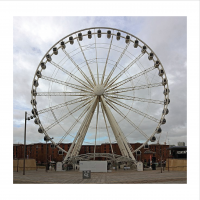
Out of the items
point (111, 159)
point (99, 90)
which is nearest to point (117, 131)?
point (111, 159)

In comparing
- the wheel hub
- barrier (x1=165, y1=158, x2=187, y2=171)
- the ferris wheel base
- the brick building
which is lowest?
the brick building

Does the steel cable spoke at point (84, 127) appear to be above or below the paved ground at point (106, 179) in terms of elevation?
above

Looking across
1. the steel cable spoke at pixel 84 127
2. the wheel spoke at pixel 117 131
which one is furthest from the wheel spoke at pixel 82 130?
the wheel spoke at pixel 117 131

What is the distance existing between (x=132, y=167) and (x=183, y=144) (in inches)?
988

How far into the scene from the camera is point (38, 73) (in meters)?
29.0

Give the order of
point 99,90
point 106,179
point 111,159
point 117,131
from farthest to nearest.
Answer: point 111,159 < point 99,90 < point 117,131 < point 106,179

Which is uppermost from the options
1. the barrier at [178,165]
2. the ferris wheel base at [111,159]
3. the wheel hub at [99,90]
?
the wheel hub at [99,90]

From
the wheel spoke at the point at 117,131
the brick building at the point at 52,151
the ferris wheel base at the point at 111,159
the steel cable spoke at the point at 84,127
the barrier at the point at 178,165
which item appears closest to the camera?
the ferris wheel base at the point at 111,159

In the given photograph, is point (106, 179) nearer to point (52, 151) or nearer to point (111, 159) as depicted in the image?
point (111, 159)

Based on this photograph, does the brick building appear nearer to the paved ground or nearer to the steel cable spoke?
the steel cable spoke

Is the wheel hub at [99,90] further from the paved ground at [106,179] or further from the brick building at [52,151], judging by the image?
the brick building at [52,151]

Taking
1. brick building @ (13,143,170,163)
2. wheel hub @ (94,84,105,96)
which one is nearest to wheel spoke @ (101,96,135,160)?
wheel hub @ (94,84,105,96)

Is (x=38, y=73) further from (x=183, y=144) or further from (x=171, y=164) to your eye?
(x=183, y=144)

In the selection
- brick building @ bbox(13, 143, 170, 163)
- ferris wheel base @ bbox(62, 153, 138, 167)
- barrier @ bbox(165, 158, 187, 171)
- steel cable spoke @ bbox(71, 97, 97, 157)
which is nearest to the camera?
ferris wheel base @ bbox(62, 153, 138, 167)
